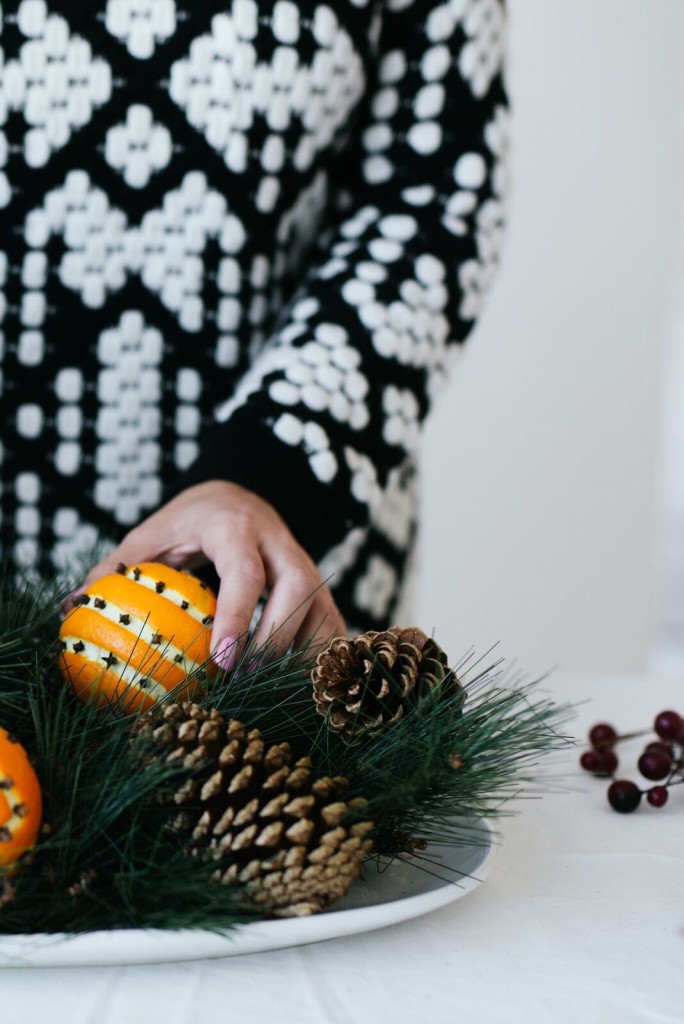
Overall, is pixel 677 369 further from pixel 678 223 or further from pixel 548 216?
pixel 548 216

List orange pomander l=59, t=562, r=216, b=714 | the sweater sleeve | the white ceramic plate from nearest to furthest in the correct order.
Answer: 1. the white ceramic plate
2. orange pomander l=59, t=562, r=216, b=714
3. the sweater sleeve

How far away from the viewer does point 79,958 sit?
0.33 m

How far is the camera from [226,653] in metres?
0.44

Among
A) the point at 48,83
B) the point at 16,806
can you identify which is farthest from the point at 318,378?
the point at 16,806

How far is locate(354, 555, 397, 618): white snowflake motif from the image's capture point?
0.85 metres

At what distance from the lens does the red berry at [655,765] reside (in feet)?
1.80

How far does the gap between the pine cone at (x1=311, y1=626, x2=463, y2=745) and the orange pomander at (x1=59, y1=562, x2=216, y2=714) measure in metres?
0.05

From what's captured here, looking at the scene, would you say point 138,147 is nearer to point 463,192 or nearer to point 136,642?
point 463,192

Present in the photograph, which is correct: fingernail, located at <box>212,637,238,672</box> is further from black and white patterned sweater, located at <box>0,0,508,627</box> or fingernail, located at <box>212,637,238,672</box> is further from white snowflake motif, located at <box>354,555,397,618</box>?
white snowflake motif, located at <box>354,555,397,618</box>

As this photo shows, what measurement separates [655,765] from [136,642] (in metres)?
0.28

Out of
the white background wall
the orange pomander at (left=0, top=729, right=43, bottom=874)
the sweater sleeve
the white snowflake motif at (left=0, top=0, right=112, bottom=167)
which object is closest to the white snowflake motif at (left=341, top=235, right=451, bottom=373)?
the sweater sleeve

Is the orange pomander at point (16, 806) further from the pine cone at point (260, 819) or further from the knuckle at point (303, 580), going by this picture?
the knuckle at point (303, 580)

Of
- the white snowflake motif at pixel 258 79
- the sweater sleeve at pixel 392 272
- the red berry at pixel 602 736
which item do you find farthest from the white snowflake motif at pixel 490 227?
the red berry at pixel 602 736

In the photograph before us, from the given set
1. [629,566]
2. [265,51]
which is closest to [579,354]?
[629,566]
